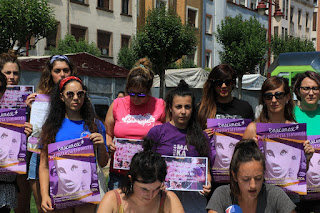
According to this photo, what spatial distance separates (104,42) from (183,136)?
22322 millimetres

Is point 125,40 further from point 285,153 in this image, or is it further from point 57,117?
point 285,153

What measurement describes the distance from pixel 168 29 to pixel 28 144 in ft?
58.5

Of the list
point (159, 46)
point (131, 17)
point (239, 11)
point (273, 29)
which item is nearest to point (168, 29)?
point (159, 46)

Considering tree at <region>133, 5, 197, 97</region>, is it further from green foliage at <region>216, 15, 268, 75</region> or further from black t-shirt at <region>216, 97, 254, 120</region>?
black t-shirt at <region>216, 97, 254, 120</region>

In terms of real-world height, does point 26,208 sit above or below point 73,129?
below

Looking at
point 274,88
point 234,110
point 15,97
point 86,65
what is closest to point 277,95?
point 274,88

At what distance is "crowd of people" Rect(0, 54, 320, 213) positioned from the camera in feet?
10.2

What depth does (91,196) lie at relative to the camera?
3400 millimetres

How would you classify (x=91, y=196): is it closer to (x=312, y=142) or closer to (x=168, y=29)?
(x=312, y=142)

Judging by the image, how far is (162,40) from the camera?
2100 centimetres

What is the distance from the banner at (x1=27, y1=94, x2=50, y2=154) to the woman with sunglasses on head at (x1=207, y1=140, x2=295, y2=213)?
1.55 m

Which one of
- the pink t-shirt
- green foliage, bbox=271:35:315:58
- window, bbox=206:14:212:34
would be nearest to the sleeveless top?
the pink t-shirt

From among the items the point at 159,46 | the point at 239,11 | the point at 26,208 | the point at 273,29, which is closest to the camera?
the point at 26,208

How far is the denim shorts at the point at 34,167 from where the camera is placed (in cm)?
404
